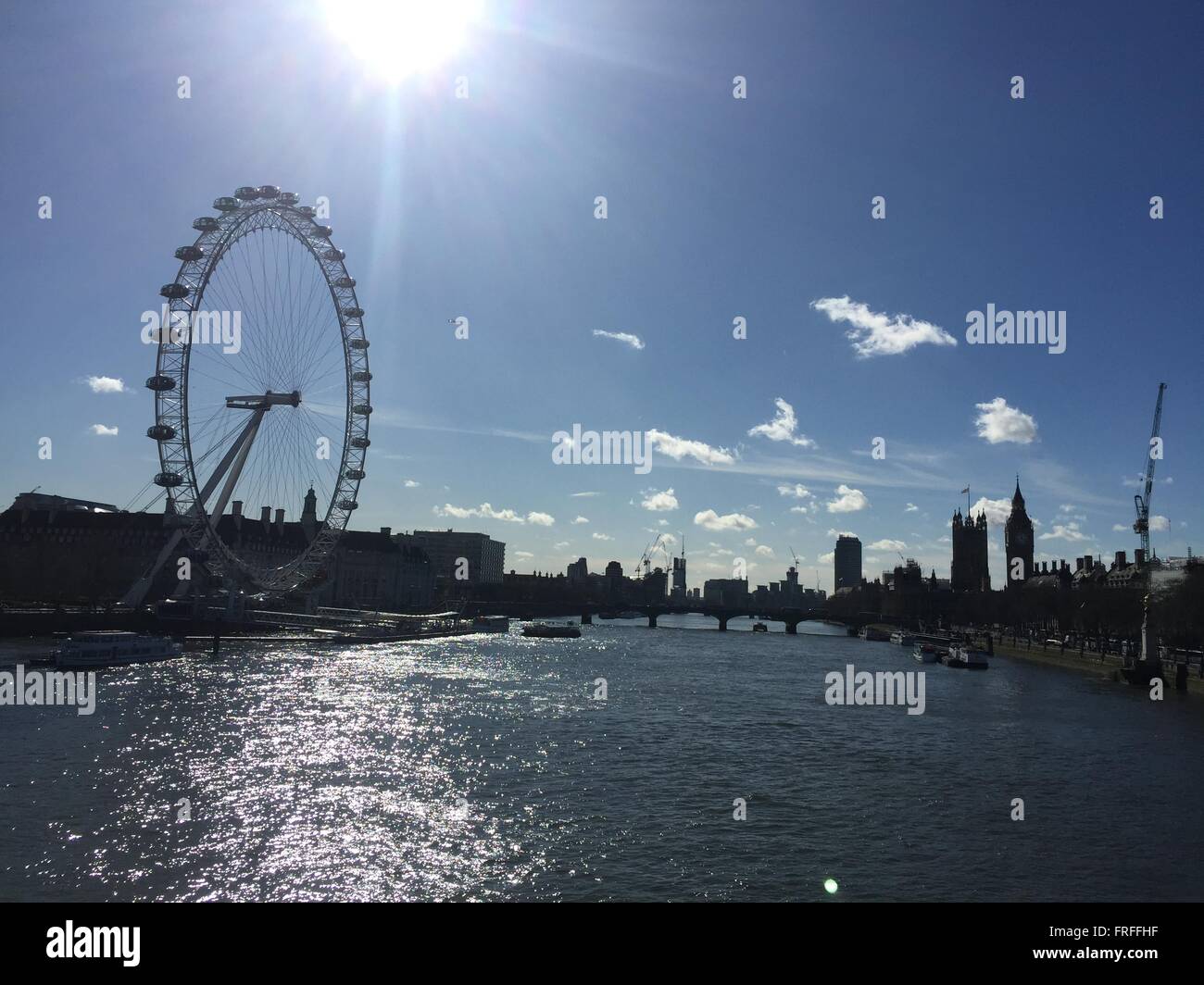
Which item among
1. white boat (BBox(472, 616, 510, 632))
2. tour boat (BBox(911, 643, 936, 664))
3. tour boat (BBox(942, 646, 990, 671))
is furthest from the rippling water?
white boat (BBox(472, 616, 510, 632))

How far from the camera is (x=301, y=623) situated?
98.8 metres

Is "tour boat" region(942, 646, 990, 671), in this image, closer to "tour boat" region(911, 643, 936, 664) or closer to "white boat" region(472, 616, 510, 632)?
"tour boat" region(911, 643, 936, 664)

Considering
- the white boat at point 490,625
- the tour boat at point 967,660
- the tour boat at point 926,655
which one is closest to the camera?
the tour boat at point 967,660

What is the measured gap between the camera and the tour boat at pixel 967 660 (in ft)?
273

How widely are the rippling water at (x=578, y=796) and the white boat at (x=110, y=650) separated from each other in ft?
16.1

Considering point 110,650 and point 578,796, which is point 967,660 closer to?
point 578,796

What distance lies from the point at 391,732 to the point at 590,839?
60.1 feet

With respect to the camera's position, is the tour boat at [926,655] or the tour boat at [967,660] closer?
the tour boat at [967,660]

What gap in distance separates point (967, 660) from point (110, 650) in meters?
71.6

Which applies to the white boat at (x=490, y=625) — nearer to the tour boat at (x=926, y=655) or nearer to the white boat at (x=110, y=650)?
the tour boat at (x=926, y=655)

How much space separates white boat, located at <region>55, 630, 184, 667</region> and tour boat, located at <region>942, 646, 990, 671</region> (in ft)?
223

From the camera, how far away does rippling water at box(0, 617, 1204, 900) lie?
64.5 feet

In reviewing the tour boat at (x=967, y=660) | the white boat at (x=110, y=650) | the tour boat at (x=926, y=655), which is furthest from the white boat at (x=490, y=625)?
the white boat at (x=110, y=650)
